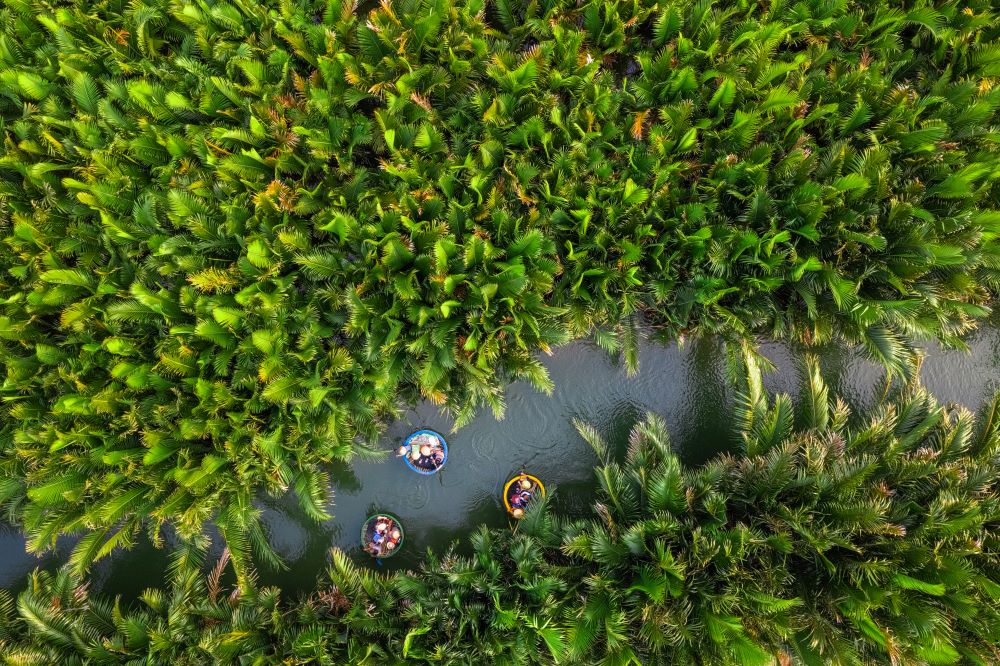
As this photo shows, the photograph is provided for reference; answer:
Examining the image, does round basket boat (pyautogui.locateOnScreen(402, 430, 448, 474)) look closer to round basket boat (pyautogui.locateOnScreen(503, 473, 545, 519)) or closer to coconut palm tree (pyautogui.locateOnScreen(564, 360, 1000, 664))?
round basket boat (pyautogui.locateOnScreen(503, 473, 545, 519))

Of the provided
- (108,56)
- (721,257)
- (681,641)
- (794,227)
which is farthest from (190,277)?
(794,227)

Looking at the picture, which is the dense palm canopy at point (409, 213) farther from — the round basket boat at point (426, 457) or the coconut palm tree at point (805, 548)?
the coconut palm tree at point (805, 548)

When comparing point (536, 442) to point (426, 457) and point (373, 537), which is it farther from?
point (373, 537)

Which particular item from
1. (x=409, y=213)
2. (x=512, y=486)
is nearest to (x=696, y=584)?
(x=512, y=486)

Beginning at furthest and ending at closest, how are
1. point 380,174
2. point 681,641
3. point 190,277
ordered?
point 380,174, point 190,277, point 681,641

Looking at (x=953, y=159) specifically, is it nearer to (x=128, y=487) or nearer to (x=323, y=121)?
(x=323, y=121)

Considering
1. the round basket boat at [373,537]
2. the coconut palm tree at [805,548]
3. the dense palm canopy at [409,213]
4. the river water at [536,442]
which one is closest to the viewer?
the coconut palm tree at [805,548]

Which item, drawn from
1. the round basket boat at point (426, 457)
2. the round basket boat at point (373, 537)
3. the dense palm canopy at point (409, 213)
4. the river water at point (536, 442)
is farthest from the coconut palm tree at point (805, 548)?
the round basket boat at point (373, 537)
